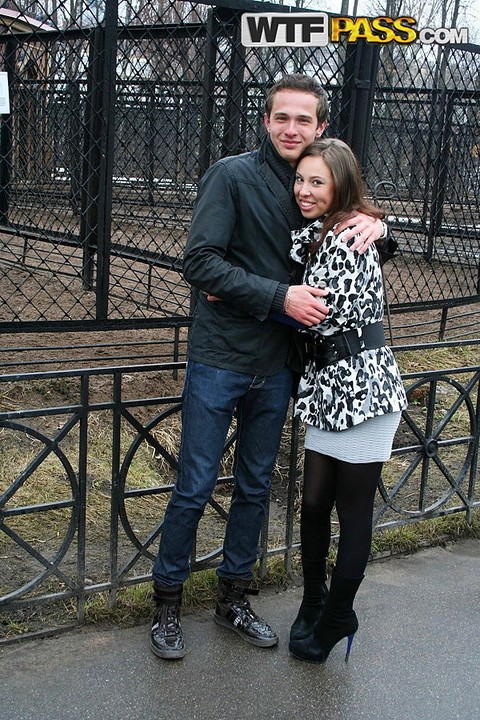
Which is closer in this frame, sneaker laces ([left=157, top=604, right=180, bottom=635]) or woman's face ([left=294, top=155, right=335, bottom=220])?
woman's face ([left=294, top=155, right=335, bottom=220])

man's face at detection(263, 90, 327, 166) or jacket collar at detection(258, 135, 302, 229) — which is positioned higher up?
man's face at detection(263, 90, 327, 166)

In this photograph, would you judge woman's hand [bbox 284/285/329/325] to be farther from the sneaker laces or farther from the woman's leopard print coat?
the sneaker laces

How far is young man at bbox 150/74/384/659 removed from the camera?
111 inches

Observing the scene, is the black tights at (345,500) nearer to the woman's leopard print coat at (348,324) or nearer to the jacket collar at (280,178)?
the woman's leopard print coat at (348,324)

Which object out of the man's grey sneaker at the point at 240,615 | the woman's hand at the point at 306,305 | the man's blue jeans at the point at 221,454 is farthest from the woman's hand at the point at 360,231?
the man's grey sneaker at the point at 240,615

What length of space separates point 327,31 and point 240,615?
2.93 metres

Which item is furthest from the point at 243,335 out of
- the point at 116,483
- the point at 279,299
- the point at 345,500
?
the point at 116,483

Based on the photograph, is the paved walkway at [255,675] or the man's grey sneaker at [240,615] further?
the man's grey sneaker at [240,615]

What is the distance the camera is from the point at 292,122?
288cm

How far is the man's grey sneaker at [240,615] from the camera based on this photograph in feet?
10.4

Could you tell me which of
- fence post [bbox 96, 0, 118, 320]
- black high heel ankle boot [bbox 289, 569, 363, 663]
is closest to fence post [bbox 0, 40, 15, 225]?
fence post [bbox 96, 0, 118, 320]

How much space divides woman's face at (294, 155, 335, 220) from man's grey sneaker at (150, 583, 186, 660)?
1.42 metres

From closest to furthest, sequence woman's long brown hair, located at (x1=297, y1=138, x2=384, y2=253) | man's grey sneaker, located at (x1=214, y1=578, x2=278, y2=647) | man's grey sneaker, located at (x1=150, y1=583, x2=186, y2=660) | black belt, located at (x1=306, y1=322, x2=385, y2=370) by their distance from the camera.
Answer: woman's long brown hair, located at (x1=297, y1=138, x2=384, y2=253) < black belt, located at (x1=306, y1=322, x2=385, y2=370) < man's grey sneaker, located at (x1=150, y1=583, x2=186, y2=660) < man's grey sneaker, located at (x1=214, y1=578, x2=278, y2=647)

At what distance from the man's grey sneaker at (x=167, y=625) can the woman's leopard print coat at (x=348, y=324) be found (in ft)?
2.68
